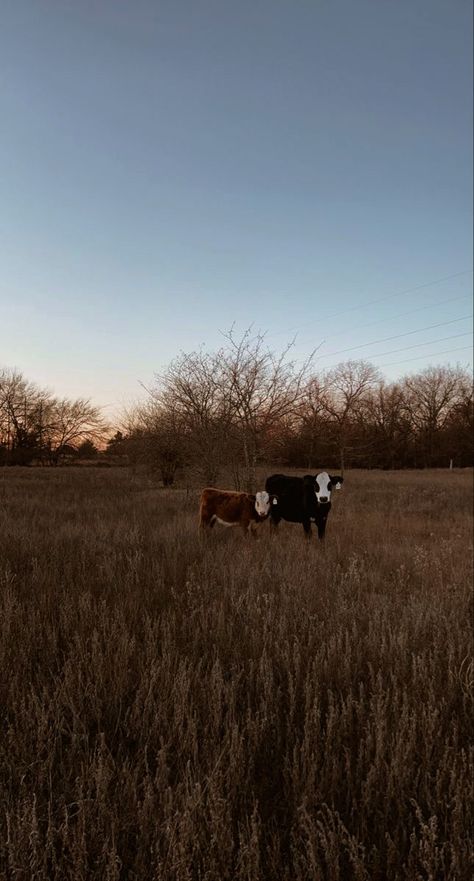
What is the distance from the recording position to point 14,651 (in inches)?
112

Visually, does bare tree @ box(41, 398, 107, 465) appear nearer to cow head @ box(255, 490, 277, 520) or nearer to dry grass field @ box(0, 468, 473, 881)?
dry grass field @ box(0, 468, 473, 881)

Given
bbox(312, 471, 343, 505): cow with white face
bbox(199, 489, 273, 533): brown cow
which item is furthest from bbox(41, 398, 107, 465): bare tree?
bbox(312, 471, 343, 505): cow with white face

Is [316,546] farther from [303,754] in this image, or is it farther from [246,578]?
[303,754]

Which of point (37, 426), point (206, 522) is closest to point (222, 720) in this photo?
point (37, 426)

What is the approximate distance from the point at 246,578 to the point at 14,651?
2.60 metres

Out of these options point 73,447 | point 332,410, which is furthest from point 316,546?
point 73,447

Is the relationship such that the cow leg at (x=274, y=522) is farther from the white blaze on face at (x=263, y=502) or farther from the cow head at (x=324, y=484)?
the white blaze on face at (x=263, y=502)

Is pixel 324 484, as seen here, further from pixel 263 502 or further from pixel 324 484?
pixel 263 502

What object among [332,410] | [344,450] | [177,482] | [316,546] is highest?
[332,410]

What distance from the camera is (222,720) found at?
2348 millimetres

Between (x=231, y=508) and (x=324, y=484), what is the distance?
1.63m

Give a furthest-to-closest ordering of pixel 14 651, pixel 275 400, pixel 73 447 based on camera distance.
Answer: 1. pixel 275 400
2. pixel 73 447
3. pixel 14 651

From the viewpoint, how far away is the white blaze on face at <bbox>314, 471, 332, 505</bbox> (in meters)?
7.29

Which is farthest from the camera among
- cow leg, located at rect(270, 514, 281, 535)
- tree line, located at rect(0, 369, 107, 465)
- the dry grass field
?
cow leg, located at rect(270, 514, 281, 535)
